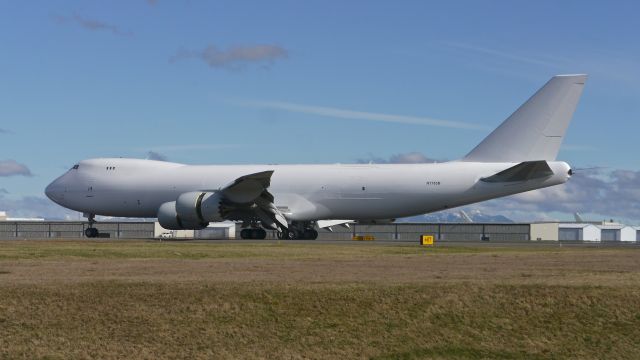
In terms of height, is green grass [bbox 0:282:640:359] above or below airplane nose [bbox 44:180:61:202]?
below

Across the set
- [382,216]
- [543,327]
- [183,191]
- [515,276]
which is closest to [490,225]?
[382,216]

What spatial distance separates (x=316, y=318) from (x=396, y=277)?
6346 mm

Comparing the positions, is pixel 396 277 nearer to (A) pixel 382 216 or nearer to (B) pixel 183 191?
(A) pixel 382 216

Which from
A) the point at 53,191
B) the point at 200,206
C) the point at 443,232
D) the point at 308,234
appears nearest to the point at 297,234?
the point at 308,234

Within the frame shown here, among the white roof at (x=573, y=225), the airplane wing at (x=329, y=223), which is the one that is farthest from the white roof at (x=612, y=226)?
the airplane wing at (x=329, y=223)

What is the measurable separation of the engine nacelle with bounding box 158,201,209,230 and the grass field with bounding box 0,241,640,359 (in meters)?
31.5

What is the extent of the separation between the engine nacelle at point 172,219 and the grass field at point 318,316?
3152 centimetres

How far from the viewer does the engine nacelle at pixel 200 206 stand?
186ft

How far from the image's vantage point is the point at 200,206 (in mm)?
56812

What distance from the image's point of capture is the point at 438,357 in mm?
18672

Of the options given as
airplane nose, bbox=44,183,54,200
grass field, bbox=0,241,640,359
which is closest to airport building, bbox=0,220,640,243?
airplane nose, bbox=44,183,54,200

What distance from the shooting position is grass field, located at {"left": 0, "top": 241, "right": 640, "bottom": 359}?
61.2 ft

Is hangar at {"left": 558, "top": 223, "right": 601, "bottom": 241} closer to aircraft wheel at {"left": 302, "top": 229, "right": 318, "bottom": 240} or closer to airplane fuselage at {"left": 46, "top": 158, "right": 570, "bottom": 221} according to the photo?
aircraft wheel at {"left": 302, "top": 229, "right": 318, "bottom": 240}

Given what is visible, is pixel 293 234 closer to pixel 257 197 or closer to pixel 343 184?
pixel 257 197
